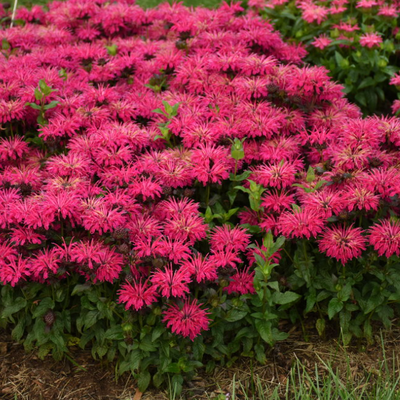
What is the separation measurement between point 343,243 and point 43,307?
4.41ft

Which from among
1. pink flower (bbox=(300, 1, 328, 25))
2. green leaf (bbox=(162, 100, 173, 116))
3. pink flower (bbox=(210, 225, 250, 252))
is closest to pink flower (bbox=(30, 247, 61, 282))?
pink flower (bbox=(210, 225, 250, 252))

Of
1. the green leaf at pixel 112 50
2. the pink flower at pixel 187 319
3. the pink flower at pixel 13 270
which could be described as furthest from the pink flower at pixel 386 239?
the green leaf at pixel 112 50

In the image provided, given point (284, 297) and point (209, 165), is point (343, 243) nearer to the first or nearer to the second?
point (284, 297)

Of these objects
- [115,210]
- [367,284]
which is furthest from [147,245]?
[367,284]

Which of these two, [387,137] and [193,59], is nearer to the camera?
[387,137]

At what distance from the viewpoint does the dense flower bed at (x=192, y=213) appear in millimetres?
2311

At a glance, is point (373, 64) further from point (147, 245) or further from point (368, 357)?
point (147, 245)

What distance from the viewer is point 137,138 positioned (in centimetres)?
273

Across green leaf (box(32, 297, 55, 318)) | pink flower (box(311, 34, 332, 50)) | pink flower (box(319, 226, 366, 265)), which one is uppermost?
pink flower (box(311, 34, 332, 50))

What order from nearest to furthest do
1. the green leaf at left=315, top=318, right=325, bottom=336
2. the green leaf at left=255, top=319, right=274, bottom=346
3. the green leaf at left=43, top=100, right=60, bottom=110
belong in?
the green leaf at left=255, top=319, right=274, bottom=346 → the green leaf at left=315, top=318, right=325, bottom=336 → the green leaf at left=43, top=100, right=60, bottom=110

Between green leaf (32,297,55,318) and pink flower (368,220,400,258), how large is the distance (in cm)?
142

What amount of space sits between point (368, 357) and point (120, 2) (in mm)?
3067

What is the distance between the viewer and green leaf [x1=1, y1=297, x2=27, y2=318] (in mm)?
2443

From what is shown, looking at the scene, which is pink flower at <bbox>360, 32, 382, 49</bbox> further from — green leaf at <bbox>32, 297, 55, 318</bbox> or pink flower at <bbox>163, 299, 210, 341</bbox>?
green leaf at <bbox>32, 297, 55, 318</bbox>
